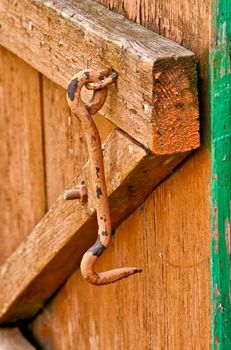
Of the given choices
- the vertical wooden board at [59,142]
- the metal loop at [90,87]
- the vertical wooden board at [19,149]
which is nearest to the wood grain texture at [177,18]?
the metal loop at [90,87]

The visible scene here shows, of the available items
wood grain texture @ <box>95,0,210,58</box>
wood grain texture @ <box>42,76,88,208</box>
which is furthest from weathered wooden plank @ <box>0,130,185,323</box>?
wood grain texture @ <box>95,0,210,58</box>

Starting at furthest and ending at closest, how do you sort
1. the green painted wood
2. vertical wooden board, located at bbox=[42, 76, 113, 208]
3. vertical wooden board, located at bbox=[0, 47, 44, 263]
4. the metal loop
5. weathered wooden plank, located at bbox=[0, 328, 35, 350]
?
weathered wooden plank, located at bbox=[0, 328, 35, 350] < vertical wooden board, located at bbox=[0, 47, 44, 263] < vertical wooden board, located at bbox=[42, 76, 113, 208] < the metal loop < the green painted wood

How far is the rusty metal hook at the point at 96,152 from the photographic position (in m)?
1.93

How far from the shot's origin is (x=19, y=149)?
2.71m

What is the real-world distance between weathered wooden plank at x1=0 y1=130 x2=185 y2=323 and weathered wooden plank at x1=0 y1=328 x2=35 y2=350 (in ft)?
0.13

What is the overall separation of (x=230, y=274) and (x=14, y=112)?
3.09 feet

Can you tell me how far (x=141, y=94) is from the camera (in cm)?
187

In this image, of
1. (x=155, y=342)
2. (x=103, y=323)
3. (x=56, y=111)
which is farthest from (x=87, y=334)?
(x=56, y=111)

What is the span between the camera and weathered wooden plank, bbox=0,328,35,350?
2.74m

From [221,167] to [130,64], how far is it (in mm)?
247

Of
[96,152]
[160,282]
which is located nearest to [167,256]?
[160,282]

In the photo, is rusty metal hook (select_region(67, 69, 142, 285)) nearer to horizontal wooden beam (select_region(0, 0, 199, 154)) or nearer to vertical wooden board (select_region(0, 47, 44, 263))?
horizontal wooden beam (select_region(0, 0, 199, 154))

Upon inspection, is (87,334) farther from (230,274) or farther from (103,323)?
(230,274)

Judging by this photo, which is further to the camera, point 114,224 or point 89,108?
point 114,224
